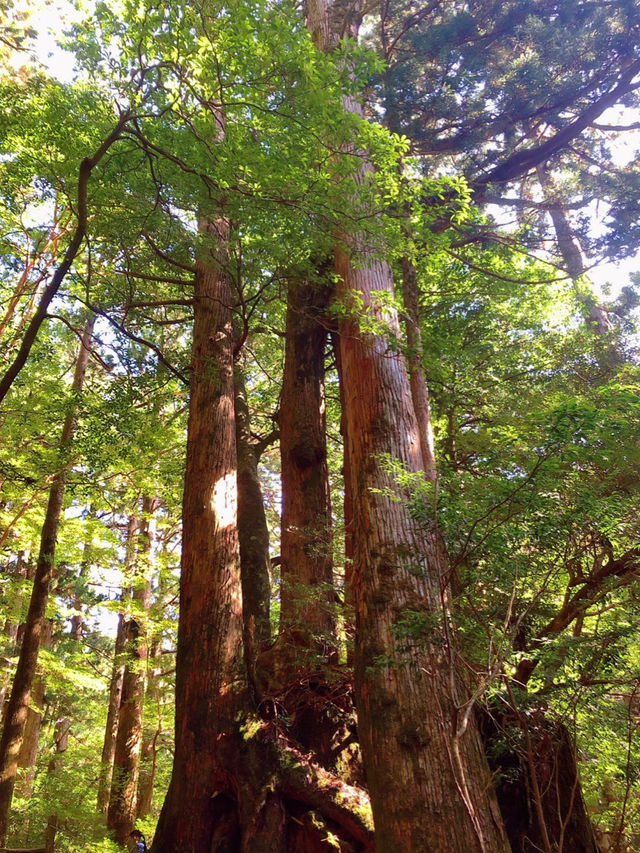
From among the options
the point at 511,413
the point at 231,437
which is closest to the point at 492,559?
the point at 231,437

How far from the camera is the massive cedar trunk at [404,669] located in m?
2.81

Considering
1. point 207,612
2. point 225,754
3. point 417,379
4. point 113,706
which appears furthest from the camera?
point 113,706

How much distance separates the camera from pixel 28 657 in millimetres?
6422

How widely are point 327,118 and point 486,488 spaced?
3407mm

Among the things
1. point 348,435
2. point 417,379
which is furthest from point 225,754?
point 417,379

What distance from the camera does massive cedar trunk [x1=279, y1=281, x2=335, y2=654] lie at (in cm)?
491

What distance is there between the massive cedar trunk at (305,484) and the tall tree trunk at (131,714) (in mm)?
4261

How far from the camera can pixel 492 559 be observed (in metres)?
3.03

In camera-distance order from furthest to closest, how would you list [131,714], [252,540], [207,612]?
[131,714] → [252,540] → [207,612]

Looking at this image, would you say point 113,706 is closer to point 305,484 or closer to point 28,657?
point 28,657

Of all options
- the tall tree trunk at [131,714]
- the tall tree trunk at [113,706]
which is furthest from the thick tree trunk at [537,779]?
the tall tree trunk at [113,706]

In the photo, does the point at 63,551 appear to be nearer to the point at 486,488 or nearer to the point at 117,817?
the point at 117,817

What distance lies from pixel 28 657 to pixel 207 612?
3.78m

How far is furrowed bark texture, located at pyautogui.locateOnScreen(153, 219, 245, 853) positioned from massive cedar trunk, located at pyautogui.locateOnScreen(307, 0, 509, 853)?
3.81 feet
